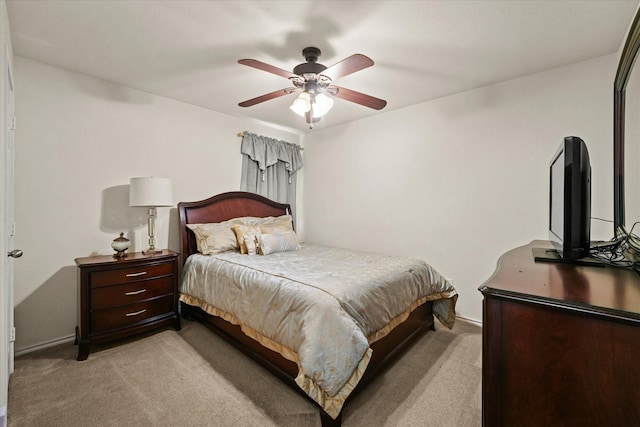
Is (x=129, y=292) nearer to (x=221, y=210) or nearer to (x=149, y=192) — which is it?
(x=149, y=192)

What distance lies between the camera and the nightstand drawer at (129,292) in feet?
7.87

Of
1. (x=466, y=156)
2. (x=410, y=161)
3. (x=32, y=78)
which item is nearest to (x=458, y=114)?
(x=466, y=156)

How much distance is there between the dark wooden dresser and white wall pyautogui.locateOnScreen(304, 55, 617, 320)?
7.21 ft

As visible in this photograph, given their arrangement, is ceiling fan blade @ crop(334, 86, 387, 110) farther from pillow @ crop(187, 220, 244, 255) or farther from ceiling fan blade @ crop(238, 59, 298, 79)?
pillow @ crop(187, 220, 244, 255)

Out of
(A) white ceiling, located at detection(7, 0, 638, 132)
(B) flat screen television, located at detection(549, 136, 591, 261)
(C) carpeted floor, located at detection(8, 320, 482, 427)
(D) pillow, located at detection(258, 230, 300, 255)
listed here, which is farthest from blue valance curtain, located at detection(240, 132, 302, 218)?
(B) flat screen television, located at detection(549, 136, 591, 261)

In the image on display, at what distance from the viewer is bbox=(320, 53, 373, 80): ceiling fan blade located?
1.82 metres

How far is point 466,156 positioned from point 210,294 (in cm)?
304

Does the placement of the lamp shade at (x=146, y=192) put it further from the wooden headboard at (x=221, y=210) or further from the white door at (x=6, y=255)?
the white door at (x=6, y=255)

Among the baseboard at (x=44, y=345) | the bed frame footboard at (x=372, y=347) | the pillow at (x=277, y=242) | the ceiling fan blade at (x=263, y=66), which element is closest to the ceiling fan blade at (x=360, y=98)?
the ceiling fan blade at (x=263, y=66)

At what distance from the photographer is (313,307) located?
1714 millimetres

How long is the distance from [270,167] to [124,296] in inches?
99.6

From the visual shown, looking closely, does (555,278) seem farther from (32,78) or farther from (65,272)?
(32,78)

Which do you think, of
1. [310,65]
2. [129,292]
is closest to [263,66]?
[310,65]

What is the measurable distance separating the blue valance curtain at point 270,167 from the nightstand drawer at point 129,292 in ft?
5.61
